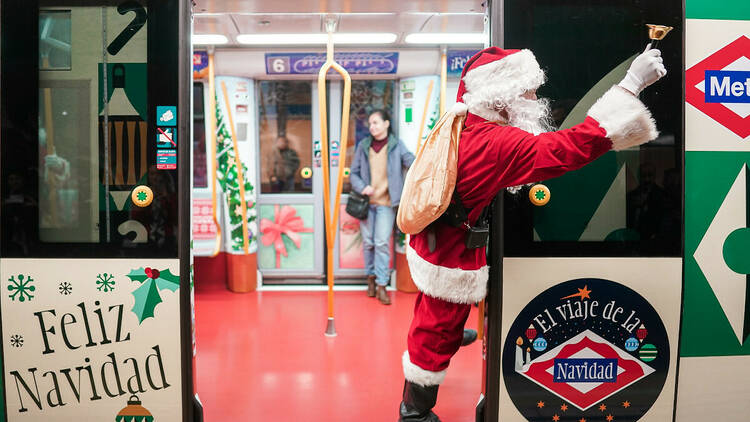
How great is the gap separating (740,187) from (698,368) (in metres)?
0.78

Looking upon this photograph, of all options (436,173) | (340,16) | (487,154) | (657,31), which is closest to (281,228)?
(340,16)

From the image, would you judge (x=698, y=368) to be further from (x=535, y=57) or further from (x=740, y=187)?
(x=535, y=57)

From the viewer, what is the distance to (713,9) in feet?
6.43

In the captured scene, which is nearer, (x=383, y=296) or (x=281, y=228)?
(x=383, y=296)

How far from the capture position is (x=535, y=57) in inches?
76.7

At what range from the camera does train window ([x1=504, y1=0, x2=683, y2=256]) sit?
6.40 ft

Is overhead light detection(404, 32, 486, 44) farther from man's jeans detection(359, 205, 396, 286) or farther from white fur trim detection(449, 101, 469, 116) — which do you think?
white fur trim detection(449, 101, 469, 116)

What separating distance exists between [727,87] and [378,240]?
2973 mm

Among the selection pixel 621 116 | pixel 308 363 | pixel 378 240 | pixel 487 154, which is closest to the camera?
pixel 621 116

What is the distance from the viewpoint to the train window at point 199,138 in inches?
187

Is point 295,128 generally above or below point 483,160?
above

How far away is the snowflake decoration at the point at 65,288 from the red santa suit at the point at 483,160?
142 centimetres

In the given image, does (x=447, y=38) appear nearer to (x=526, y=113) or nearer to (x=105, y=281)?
(x=526, y=113)

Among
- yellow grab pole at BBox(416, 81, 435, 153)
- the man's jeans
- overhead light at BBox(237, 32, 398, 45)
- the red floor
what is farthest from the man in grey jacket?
overhead light at BBox(237, 32, 398, 45)
